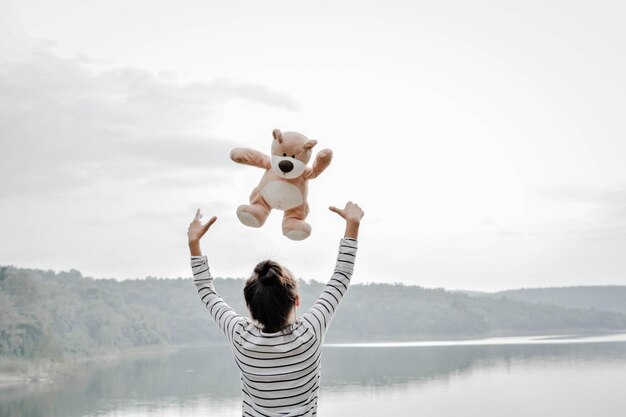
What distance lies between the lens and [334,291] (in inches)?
56.5

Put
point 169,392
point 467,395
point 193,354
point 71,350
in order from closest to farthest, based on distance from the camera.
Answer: point 467,395 → point 169,392 → point 71,350 → point 193,354

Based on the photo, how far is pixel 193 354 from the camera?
53.1m

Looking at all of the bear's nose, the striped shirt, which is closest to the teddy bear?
the bear's nose

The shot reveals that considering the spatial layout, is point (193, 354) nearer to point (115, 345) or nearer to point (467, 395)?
point (115, 345)

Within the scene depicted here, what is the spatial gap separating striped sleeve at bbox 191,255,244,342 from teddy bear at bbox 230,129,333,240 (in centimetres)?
46

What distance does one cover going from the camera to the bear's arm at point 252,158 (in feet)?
6.68

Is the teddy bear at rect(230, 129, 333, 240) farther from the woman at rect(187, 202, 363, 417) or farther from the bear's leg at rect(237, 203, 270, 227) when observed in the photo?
the woman at rect(187, 202, 363, 417)

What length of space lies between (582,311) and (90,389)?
51192 millimetres

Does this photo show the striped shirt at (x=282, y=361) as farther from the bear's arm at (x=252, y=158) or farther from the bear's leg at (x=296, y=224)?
the bear's arm at (x=252, y=158)

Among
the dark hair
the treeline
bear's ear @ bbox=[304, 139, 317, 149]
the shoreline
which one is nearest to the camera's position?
the dark hair

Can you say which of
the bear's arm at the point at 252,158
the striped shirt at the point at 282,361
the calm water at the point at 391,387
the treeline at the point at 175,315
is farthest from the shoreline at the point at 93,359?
the striped shirt at the point at 282,361

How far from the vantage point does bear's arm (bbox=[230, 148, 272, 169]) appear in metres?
2.04

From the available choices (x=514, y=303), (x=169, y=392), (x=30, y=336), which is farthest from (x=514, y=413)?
(x=514, y=303)

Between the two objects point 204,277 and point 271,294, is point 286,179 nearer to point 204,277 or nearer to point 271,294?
point 204,277
